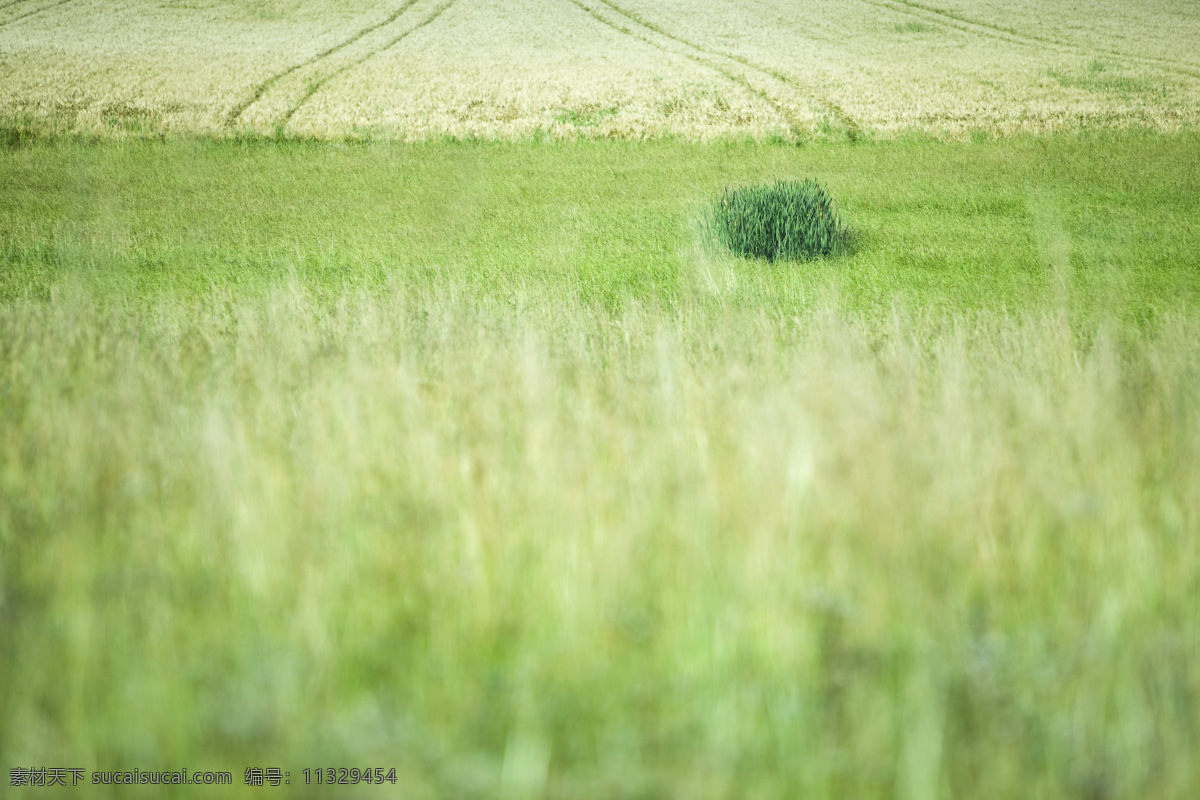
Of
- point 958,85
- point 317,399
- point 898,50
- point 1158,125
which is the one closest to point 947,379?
point 317,399

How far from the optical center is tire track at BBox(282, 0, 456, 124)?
24.6 m

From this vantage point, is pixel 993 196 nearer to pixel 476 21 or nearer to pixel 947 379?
pixel 947 379

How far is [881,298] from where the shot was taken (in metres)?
7.12

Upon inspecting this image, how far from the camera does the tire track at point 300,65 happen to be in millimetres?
23761

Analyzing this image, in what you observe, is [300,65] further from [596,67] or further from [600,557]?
[600,557]

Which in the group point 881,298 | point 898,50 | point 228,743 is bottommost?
point 881,298

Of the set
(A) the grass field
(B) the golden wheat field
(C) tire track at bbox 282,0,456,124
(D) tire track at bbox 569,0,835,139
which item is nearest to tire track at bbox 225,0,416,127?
(B) the golden wheat field

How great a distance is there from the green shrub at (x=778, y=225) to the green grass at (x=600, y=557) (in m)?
3.92

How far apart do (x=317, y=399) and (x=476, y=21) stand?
42015 mm

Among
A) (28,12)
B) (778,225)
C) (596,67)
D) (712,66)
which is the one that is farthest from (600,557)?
(28,12)

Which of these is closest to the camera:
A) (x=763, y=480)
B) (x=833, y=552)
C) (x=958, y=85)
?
(x=833, y=552)

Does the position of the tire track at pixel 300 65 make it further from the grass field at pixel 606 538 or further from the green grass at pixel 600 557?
the green grass at pixel 600 557

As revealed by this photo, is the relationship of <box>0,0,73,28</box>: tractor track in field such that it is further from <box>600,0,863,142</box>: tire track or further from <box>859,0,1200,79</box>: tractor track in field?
<box>859,0,1200,79</box>: tractor track in field

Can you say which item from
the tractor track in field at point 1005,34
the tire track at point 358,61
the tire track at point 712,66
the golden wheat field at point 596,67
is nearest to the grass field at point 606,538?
the tire track at point 712,66
